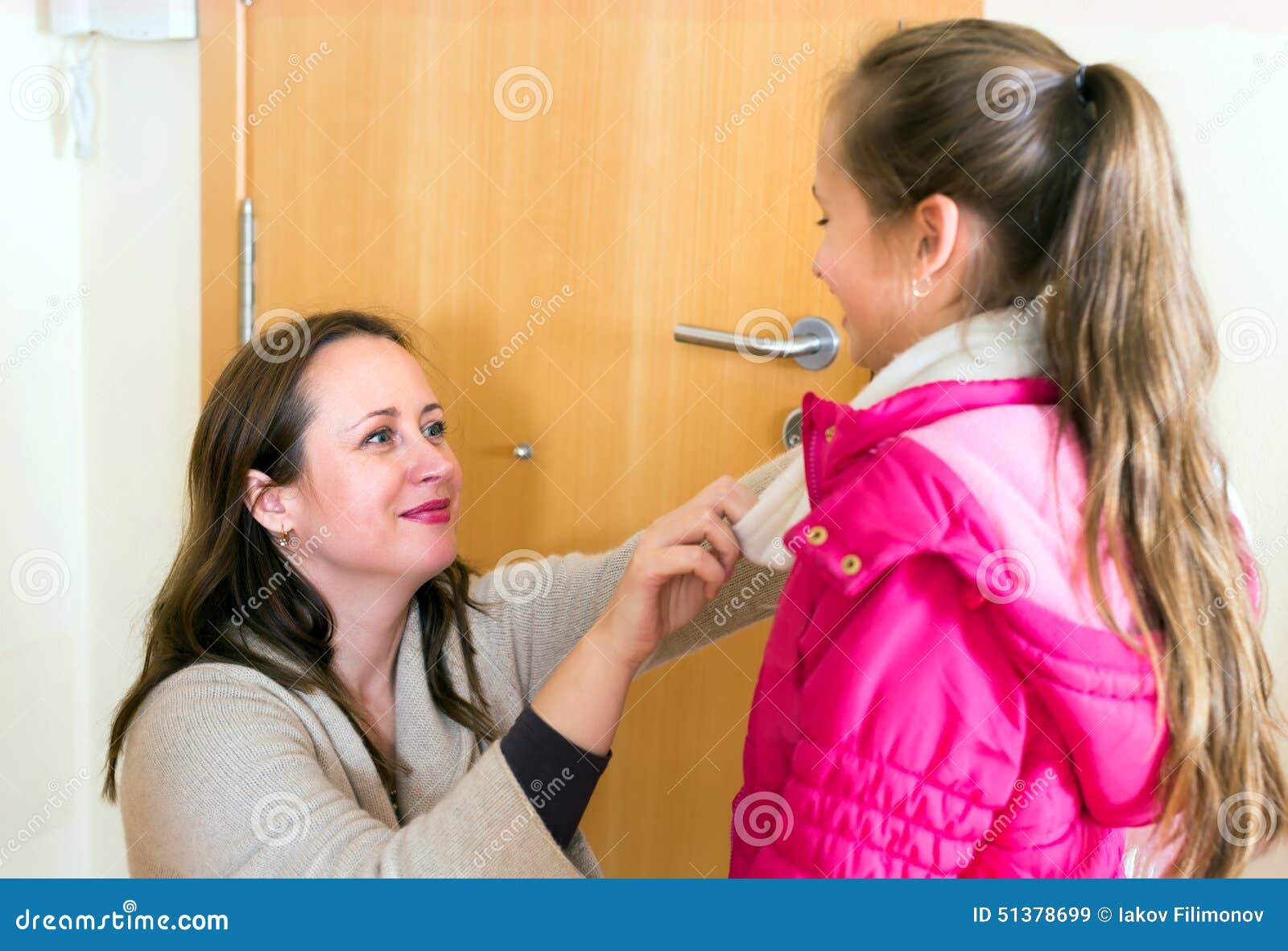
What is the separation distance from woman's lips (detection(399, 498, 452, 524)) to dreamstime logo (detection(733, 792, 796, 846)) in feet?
1.54

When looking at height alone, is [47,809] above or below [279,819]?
below

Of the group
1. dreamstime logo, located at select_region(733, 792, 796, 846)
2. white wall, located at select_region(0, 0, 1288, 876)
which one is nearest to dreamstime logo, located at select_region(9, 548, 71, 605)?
white wall, located at select_region(0, 0, 1288, 876)

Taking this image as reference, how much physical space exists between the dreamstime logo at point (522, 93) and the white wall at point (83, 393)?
0.54 metres

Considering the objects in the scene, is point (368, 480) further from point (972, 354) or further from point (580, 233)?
point (972, 354)

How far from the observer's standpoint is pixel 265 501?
1283mm

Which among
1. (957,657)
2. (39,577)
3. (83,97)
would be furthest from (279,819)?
(83,97)

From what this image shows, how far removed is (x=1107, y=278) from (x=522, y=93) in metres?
0.90

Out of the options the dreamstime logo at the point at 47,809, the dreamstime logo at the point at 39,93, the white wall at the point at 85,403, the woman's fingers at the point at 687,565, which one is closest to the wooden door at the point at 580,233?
the white wall at the point at 85,403

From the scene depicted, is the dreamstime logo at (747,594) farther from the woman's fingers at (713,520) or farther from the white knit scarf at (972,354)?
the white knit scarf at (972,354)

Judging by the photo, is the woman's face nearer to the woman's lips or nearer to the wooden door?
the woman's lips

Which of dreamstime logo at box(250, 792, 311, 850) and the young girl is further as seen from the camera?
dreamstime logo at box(250, 792, 311, 850)

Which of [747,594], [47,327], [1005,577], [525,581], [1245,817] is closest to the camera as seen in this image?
[1005,577]

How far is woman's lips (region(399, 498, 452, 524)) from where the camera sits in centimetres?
128

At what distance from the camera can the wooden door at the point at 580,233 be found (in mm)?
1346
